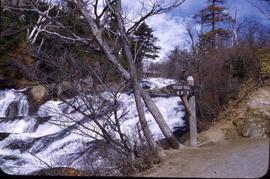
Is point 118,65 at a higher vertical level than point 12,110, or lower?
higher

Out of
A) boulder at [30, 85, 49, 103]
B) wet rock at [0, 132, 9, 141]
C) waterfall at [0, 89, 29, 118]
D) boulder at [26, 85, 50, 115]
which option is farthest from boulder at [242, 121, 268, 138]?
waterfall at [0, 89, 29, 118]

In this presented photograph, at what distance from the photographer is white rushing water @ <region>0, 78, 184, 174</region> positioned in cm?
944

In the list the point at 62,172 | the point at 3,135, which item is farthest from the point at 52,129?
the point at 62,172

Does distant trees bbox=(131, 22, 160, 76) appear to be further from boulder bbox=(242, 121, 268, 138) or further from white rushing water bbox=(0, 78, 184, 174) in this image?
boulder bbox=(242, 121, 268, 138)

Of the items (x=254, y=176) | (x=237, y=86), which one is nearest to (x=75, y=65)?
(x=237, y=86)

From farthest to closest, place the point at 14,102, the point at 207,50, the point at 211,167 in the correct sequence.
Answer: the point at 14,102, the point at 207,50, the point at 211,167

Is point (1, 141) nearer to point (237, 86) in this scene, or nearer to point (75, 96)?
point (75, 96)

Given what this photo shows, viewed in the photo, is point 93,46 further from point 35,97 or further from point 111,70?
point 35,97

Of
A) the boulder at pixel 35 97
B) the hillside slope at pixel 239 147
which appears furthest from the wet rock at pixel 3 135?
the hillside slope at pixel 239 147

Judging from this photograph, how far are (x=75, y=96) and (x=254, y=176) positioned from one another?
641 centimetres

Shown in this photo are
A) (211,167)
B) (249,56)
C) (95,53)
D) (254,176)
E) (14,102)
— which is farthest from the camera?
(14,102)

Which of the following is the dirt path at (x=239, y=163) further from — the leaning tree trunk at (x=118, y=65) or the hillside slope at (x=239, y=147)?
the leaning tree trunk at (x=118, y=65)

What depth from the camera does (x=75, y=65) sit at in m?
8.91

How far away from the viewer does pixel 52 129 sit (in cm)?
1368
